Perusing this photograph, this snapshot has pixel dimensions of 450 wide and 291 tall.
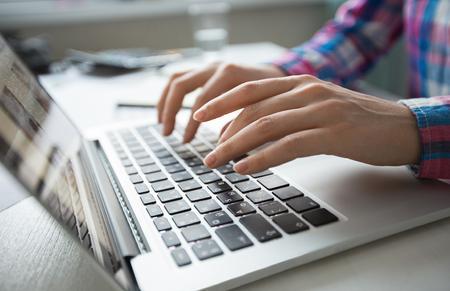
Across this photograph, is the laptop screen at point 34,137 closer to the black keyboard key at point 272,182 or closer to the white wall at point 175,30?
the black keyboard key at point 272,182

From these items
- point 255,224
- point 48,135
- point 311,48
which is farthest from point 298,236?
point 311,48

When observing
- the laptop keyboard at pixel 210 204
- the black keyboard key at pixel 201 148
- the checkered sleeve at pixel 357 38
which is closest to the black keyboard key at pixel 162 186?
the laptop keyboard at pixel 210 204

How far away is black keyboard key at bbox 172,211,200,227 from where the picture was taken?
34 centimetres

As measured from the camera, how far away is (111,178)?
463mm

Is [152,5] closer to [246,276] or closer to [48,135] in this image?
[48,135]

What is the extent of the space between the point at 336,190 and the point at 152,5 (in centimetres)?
127

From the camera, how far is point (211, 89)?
1.85 ft

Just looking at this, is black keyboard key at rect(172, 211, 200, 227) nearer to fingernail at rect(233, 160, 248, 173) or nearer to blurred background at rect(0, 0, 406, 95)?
fingernail at rect(233, 160, 248, 173)

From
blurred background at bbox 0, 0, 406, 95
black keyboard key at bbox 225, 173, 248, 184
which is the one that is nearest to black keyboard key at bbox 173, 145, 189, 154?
black keyboard key at bbox 225, 173, 248, 184

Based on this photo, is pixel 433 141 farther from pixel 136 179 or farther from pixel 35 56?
→ pixel 35 56

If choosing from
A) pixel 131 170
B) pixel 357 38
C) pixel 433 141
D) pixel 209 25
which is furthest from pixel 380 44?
pixel 131 170

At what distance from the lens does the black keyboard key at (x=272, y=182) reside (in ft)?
1.29

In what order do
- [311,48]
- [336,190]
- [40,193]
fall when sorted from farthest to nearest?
[311,48] → [336,190] → [40,193]

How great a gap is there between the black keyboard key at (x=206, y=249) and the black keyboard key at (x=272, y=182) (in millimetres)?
105
